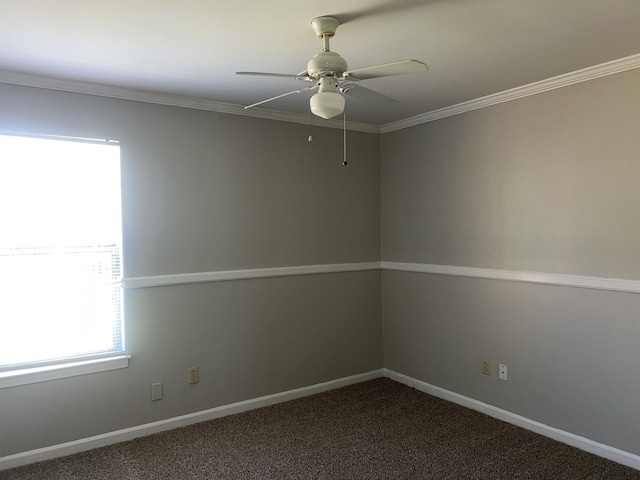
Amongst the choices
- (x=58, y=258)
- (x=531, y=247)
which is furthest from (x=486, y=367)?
(x=58, y=258)

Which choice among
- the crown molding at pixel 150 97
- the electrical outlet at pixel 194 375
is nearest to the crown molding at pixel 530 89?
the crown molding at pixel 150 97

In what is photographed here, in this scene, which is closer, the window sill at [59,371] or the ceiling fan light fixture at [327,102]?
the ceiling fan light fixture at [327,102]

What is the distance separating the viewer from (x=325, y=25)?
2070mm

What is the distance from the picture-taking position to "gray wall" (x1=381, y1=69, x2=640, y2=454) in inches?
109

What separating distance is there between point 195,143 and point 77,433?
2110 millimetres

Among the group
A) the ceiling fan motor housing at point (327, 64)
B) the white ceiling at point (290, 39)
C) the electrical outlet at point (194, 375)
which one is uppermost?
the white ceiling at point (290, 39)

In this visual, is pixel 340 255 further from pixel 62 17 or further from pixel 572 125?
pixel 62 17

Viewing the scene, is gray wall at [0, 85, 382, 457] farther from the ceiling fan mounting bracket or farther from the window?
the ceiling fan mounting bracket

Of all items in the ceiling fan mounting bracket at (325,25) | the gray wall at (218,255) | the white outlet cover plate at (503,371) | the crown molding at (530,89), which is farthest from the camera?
the white outlet cover plate at (503,371)

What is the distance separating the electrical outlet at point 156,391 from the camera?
3.26m

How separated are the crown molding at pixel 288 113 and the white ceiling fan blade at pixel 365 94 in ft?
4.46

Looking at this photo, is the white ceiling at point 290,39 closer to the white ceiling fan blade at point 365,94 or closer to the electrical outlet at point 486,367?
the white ceiling fan blade at point 365,94

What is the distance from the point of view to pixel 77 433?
2982mm

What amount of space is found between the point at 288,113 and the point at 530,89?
1.81 metres
